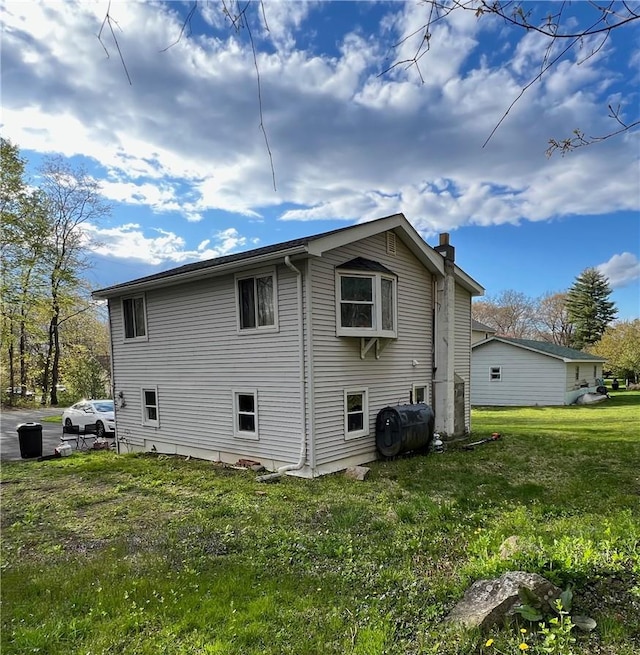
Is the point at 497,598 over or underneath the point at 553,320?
underneath

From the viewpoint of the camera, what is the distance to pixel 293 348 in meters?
8.22

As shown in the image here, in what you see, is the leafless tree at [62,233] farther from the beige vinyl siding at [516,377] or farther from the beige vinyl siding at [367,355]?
the beige vinyl siding at [516,377]

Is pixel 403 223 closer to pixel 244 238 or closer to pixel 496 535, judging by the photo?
pixel 244 238

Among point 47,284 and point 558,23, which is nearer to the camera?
point 558,23

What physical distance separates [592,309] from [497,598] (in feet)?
146

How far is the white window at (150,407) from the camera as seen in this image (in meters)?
11.4

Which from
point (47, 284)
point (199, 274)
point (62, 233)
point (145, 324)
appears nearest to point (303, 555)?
point (199, 274)

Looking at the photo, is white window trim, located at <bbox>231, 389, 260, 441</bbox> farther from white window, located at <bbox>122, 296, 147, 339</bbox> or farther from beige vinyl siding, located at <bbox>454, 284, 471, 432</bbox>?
beige vinyl siding, located at <bbox>454, 284, 471, 432</bbox>

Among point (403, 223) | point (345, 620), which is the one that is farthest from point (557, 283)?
point (345, 620)

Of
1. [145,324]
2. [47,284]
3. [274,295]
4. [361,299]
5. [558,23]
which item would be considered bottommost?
[145,324]

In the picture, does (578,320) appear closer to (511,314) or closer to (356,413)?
(511,314)

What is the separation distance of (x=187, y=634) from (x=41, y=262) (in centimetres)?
2837

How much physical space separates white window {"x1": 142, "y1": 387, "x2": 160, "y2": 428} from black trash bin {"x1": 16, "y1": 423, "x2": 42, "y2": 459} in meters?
2.86

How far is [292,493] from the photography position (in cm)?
686
